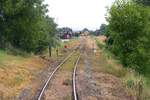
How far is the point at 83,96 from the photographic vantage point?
65.4ft

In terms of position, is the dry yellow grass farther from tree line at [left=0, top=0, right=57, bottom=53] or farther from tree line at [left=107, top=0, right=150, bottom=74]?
tree line at [left=0, top=0, right=57, bottom=53]

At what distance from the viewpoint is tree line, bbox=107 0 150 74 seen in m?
30.3

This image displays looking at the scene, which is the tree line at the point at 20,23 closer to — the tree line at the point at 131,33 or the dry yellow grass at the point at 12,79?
the dry yellow grass at the point at 12,79

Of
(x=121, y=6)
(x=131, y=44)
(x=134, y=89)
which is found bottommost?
(x=134, y=89)

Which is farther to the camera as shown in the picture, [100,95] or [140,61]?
[140,61]

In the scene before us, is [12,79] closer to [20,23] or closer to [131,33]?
[131,33]

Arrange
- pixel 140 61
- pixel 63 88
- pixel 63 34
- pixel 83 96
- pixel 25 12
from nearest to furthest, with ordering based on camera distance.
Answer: pixel 83 96 → pixel 63 88 → pixel 140 61 → pixel 25 12 → pixel 63 34

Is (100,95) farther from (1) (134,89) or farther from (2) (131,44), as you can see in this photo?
(2) (131,44)

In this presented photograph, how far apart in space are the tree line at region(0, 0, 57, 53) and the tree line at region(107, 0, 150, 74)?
Answer: 13.4m

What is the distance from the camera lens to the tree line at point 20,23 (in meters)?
42.3

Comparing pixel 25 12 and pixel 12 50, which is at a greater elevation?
pixel 25 12

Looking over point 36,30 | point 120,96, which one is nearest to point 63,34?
point 36,30

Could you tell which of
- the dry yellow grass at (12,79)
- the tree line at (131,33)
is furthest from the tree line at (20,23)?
the tree line at (131,33)

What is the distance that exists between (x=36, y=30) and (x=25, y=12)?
3118 mm
